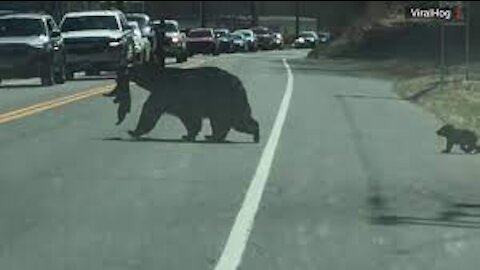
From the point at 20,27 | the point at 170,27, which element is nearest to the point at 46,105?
the point at 20,27

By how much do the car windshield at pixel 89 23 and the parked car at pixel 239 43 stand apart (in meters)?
34.6

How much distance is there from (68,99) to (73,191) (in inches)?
507

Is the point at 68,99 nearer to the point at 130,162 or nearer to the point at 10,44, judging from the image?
the point at 10,44

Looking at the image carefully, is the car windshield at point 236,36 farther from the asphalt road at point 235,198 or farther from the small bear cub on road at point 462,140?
the small bear cub on road at point 462,140

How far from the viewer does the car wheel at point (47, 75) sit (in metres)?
29.8

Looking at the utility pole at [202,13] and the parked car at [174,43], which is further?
the utility pole at [202,13]

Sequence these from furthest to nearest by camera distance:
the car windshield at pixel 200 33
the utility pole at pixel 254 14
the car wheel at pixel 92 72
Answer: the utility pole at pixel 254 14 → the car windshield at pixel 200 33 → the car wheel at pixel 92 72

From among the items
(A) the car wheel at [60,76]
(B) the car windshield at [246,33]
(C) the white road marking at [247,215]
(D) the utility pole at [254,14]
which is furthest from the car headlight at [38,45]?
(D) the utility pole at [254,14]

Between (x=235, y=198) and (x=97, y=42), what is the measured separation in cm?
2243

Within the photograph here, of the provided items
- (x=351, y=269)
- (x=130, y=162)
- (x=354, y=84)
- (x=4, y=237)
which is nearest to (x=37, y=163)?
(x=130, y=162)

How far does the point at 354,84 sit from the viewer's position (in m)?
34.4

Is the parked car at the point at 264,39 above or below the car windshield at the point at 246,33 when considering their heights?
below

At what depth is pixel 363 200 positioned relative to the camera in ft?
36.0

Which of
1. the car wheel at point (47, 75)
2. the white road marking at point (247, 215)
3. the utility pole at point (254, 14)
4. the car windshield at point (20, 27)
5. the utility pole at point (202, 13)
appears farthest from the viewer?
the utility pole at point (254, 14)
